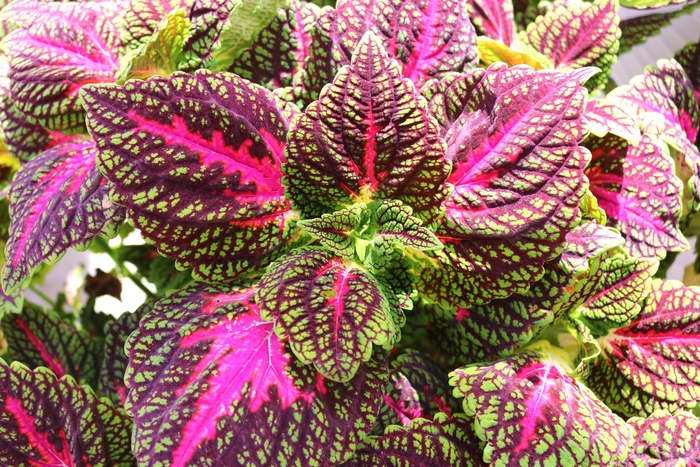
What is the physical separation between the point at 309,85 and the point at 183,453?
0.42m

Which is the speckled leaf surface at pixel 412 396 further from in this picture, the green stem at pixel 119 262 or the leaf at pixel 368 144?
the green stem at pixel 119 262

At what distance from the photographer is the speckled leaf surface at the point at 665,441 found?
2.29 feet

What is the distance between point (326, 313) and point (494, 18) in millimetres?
535

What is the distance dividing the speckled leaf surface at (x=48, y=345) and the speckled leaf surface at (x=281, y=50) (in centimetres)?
45

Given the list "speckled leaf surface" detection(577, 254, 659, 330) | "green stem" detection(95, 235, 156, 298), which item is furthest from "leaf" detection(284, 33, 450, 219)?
"green stem" detection(95, 235, 156, 298)

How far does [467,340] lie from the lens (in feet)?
2.37

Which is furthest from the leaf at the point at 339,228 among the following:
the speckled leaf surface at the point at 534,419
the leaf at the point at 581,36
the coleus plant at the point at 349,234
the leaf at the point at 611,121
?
the leaf at the point at 581,36

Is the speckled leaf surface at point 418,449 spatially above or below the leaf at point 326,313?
below

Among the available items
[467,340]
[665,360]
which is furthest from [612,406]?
[467,340]

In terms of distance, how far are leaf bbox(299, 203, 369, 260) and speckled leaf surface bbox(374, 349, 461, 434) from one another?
179 millimetres

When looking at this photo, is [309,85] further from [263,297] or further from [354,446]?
[354,446]

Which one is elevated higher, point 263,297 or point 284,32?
point 284,32

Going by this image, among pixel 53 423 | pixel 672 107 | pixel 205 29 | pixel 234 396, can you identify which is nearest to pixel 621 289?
pixel 672 107

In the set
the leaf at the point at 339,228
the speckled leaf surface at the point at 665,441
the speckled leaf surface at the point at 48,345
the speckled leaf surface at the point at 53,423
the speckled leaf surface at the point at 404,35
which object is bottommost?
the speckled leaf surface at the point at 48,345
